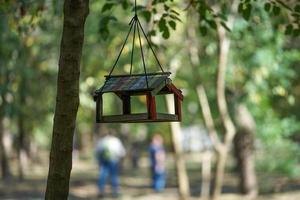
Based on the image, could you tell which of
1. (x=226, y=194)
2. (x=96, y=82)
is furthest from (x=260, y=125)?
(x=96, y=82)

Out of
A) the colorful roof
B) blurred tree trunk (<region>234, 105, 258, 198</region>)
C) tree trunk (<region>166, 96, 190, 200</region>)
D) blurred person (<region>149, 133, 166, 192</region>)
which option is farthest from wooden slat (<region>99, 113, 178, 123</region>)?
blurred person (<region>149, 133, 166, 192</region>)

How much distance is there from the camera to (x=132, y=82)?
576cm

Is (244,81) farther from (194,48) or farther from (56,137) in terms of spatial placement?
(56,137)

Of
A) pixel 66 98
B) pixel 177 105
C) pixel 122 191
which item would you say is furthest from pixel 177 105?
pixel 122 191

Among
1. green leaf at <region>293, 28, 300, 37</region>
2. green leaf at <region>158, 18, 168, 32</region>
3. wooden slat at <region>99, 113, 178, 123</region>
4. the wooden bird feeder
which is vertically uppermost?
green leaf at <region>293, 28, 300, 37</region>

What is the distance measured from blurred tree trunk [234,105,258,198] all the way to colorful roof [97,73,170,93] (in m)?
15.2

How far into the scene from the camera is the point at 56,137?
5398 millimetres

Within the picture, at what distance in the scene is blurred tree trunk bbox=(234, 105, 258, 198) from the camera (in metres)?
21.1

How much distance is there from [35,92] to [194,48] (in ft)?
40.6

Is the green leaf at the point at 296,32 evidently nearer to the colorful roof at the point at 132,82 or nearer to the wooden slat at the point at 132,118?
the colorful roof at the point at 132,82

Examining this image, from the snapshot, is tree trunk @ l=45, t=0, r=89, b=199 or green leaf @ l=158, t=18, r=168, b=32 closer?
tree trunk @ l=45, t=0, r=89, b=199

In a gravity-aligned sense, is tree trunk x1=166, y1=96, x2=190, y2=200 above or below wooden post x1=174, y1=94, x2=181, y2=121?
above

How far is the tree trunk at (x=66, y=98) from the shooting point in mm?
5375

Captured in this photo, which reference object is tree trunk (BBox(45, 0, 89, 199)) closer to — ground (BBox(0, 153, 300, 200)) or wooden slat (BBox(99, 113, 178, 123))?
wooden slat (BBox(99, 113, 178, 123))
